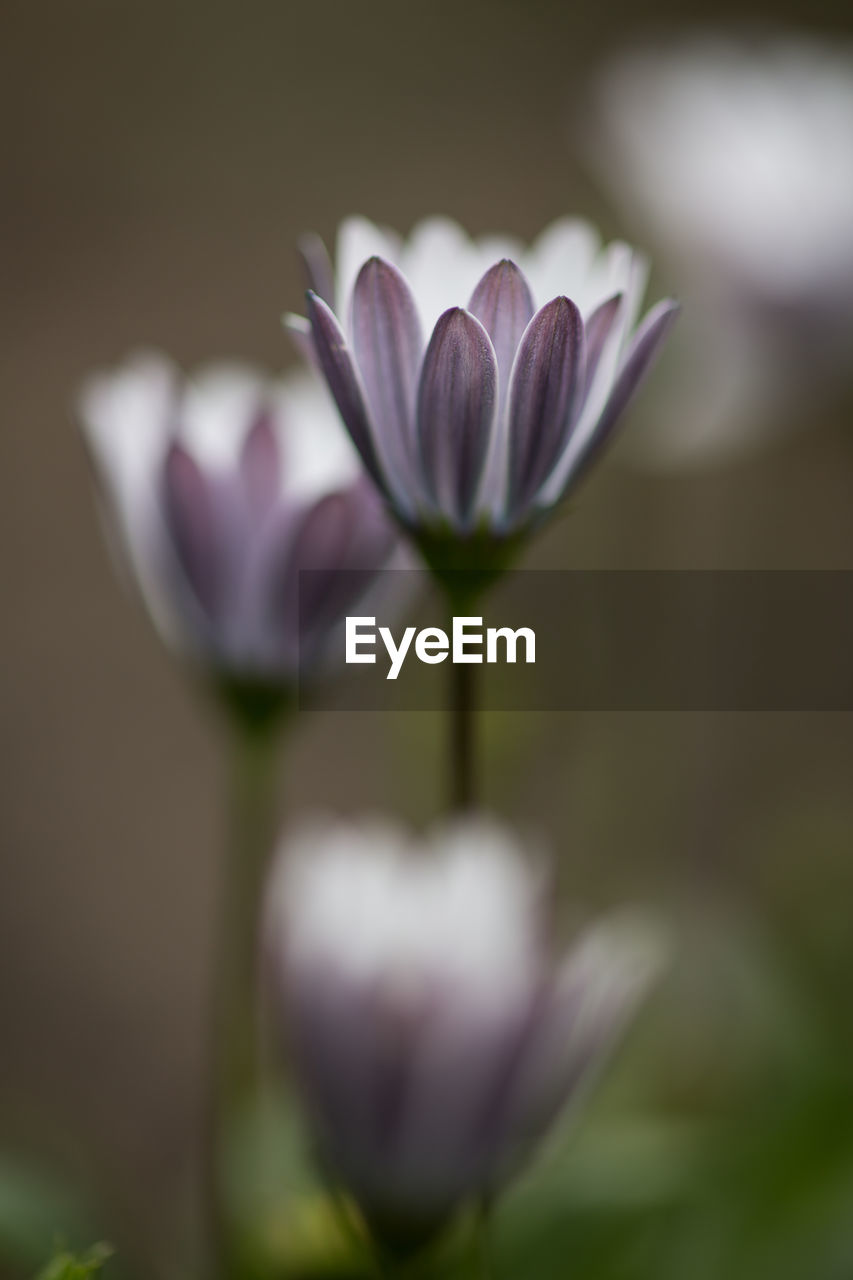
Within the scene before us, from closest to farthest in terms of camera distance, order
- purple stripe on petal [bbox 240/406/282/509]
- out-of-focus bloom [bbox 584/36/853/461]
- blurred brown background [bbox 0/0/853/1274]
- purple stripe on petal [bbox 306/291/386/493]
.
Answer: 1. purple stripe on petal [bbox 306/291/386/493]
2. purple stripe on petal [bbox 240/406/282/509]
3. out-of-focus bloom [bbox 584/36/853/461]
4. blurred brown background [bbox 0/0/853/1274]

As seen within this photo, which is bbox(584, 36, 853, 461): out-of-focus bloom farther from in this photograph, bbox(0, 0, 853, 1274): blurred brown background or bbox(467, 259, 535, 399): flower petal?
bbox(467, 259, 535, 399): flower petal

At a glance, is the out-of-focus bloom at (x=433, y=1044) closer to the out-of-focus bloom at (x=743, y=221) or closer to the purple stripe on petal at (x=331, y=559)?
the purple stripe on petal at (x=331, y=559)

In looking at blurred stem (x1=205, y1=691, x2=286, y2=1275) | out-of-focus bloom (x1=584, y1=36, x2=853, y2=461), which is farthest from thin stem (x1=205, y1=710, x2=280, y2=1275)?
out-of-focus bloom (x1=584, y1=36, x2=853, y2=461)

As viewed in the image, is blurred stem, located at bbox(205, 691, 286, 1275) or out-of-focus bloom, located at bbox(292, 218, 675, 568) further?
blurred stem, located at bbox(205, 691, 286, 1275)

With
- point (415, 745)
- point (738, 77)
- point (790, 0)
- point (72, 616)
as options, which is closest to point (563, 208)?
point (790, 0)

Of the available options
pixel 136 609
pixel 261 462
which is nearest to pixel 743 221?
pixel 261 462

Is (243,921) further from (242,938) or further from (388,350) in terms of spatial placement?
(388,350)

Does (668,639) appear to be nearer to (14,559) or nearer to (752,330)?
(752,330)
